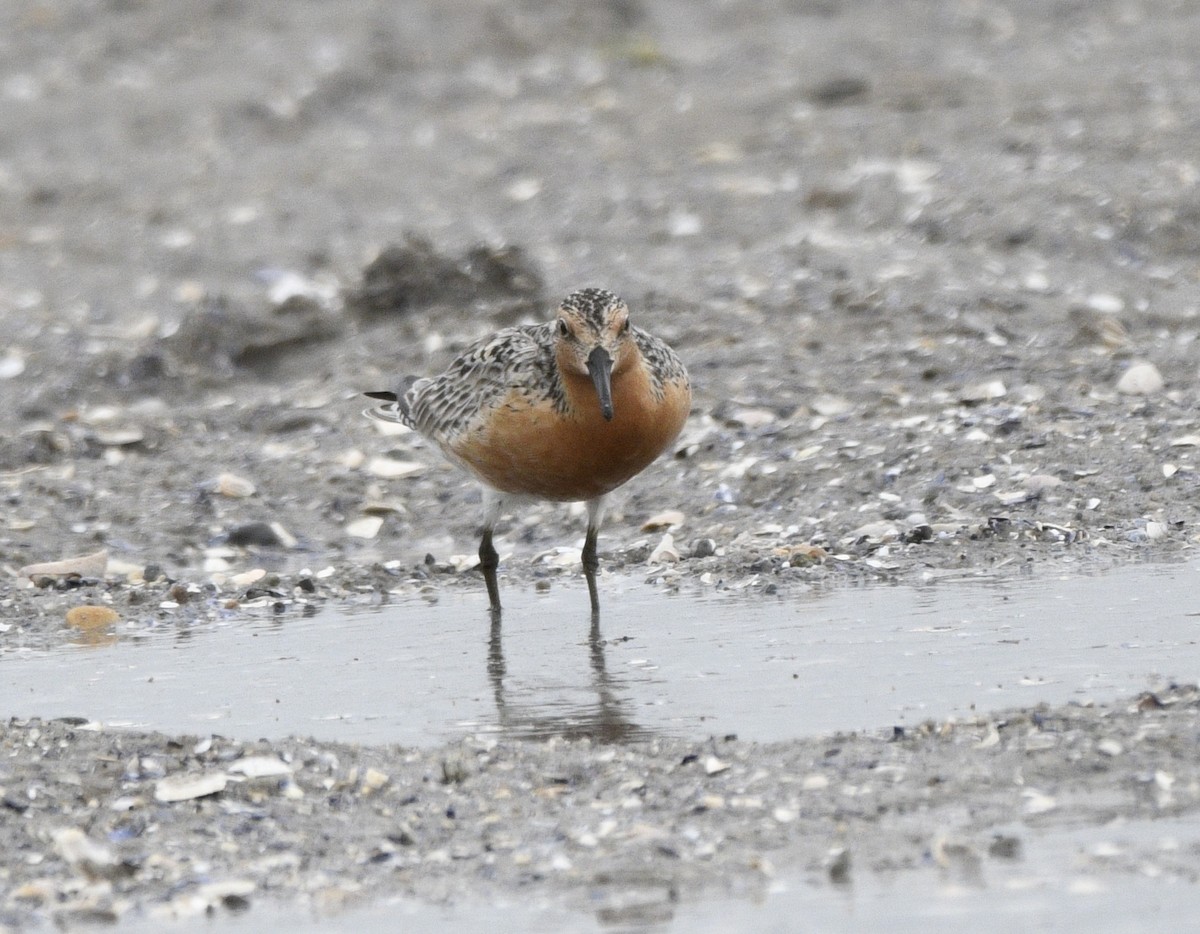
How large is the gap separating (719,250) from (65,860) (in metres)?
10.5

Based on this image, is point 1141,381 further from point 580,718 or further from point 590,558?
point 580,718

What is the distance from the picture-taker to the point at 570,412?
879cm

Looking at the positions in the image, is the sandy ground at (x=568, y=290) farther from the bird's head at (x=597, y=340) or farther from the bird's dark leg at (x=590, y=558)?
the bird's head at (x=597, y=340)

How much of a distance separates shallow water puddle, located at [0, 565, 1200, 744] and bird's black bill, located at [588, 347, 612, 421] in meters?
0.91

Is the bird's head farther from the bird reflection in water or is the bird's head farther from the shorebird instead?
the bird reflection in water

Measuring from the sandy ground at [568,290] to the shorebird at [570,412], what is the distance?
601 mm

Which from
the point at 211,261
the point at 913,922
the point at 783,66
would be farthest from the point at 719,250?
the point at 913,922

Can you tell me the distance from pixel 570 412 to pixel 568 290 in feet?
17.5

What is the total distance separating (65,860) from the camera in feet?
18.4

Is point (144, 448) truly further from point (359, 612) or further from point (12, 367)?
point (359, 612)

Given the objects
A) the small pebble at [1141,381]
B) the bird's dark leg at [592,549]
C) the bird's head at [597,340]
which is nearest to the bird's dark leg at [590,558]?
the bird's dark leg at [592,549]

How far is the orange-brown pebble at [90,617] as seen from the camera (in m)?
9.09

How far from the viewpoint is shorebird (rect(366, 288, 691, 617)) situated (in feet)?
28.5

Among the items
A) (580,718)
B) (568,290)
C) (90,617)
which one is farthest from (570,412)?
(568,290)
